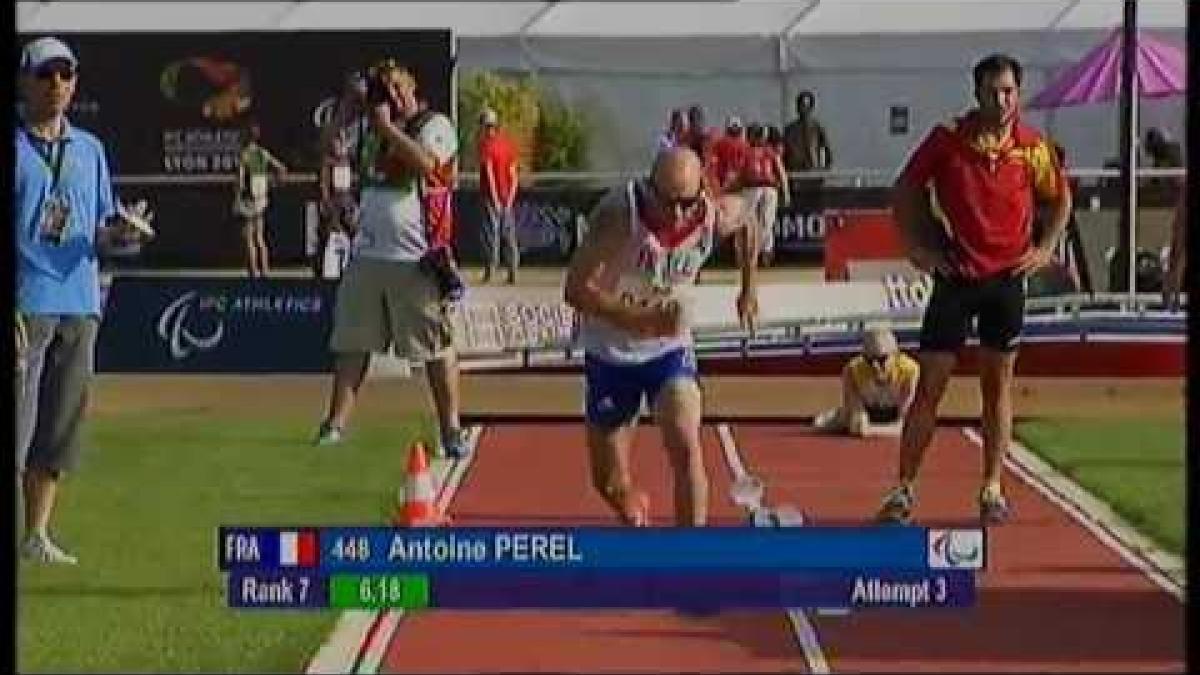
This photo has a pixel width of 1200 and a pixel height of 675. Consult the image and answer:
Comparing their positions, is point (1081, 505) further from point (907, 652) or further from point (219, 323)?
point (219, 323)

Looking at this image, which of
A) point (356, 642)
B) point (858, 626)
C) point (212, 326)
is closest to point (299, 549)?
point (356, 642)

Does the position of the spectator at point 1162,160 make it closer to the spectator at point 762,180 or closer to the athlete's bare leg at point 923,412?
the athlete's bare leg at point 923,412

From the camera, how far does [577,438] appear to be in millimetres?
8938

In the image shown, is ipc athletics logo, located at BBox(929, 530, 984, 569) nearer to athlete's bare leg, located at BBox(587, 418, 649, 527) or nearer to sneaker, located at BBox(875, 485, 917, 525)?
sneaker, located at BBox(875, 485, 917, 525)

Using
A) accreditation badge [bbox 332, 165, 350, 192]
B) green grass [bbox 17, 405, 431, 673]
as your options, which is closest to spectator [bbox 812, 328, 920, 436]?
green grass [bbox 17, 405, 431, 673]

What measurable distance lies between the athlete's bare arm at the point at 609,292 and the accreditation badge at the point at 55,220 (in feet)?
4.04

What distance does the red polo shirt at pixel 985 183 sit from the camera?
7.59 m

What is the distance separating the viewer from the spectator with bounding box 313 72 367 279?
28.4 ft

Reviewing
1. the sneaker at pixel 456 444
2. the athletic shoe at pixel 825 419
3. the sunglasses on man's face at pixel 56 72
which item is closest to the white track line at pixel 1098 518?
the athletic shoe at pixel 825 419

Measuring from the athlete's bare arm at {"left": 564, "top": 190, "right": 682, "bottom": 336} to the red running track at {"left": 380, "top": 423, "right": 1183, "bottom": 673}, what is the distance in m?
0.46

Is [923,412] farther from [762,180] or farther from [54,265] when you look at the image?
[54,265]

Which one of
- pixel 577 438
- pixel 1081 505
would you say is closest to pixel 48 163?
pixel 577 438

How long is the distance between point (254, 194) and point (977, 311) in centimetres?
Answer: 229

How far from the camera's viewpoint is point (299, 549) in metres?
6.58
